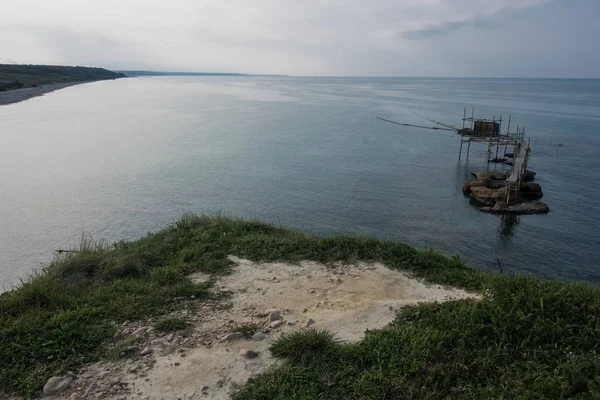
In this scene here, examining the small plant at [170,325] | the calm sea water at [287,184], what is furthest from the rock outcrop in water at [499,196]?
the small plant at [170,325]

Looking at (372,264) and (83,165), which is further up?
(372,264)

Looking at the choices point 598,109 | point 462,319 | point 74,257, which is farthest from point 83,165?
point 598,109

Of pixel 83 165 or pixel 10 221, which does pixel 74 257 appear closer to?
pixel 10 221

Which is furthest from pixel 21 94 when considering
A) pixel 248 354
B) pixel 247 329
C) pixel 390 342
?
pixel 390 342

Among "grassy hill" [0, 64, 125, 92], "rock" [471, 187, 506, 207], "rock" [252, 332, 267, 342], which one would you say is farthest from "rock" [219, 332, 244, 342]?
"grassy hill" [0, 64, 125, 92]

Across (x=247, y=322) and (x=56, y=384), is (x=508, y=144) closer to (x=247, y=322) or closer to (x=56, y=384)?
(x=247, y=322)
